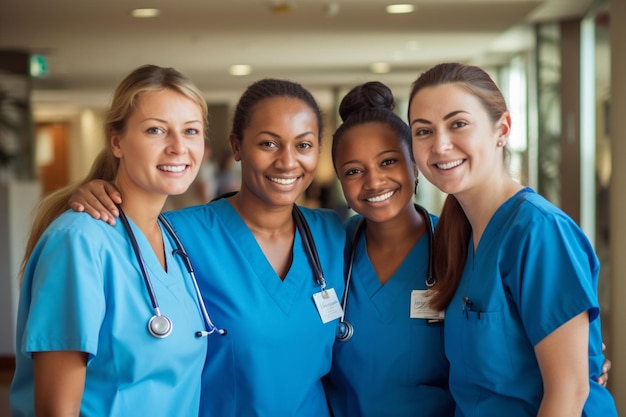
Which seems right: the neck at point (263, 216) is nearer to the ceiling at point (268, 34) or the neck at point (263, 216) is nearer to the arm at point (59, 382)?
the arm at point (59, 382)

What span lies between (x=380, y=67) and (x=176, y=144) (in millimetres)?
8909

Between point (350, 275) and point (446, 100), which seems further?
point (350, 275)

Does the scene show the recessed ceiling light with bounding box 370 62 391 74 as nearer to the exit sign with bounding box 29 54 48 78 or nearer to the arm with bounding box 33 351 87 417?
the exit sign with bounding box 29 54 48 78

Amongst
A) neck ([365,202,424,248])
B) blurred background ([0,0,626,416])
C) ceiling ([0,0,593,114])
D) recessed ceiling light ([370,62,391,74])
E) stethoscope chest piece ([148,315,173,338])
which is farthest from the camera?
recessed ceiling light ([370,62,391,74])

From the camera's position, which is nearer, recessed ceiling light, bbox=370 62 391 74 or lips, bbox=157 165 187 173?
lips, bbox=157 165 187 173

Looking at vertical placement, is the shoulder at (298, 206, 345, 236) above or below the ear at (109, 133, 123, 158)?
below

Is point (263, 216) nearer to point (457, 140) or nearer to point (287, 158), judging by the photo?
point (287, 158)

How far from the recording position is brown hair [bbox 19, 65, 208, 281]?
1795 mm

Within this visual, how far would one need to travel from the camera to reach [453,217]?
1989 mm

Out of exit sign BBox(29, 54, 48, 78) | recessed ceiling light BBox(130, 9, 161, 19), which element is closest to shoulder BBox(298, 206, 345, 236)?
recessed ceiling light BBox(130, 9, 161, 19)

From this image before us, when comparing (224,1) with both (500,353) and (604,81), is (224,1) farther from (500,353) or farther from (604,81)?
(500,353)

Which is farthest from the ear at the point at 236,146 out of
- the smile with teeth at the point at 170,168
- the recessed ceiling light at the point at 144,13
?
the recessed ceiling light at the point at 144,13

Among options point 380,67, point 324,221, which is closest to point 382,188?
point 324,221

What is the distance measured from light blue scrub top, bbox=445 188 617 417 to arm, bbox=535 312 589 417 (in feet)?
0.07
